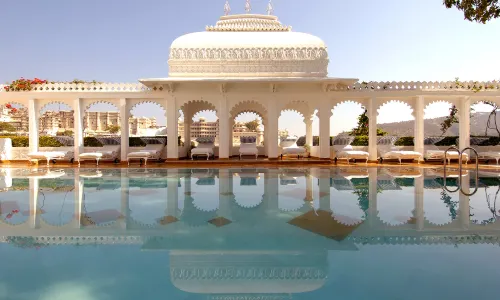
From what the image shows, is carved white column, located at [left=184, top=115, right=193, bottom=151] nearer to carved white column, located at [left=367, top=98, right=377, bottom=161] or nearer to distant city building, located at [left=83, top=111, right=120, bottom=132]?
carved white column, located at [left=367, top=98, right=377, bottom=161]

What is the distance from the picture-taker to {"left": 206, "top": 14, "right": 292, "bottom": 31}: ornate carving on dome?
1537cm

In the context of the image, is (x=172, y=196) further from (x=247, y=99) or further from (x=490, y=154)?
(x=490, y=154)

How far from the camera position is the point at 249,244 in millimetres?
3771

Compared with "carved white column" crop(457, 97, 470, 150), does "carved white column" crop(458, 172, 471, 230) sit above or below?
below

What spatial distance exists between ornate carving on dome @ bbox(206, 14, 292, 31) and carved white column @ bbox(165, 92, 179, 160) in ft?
14.4

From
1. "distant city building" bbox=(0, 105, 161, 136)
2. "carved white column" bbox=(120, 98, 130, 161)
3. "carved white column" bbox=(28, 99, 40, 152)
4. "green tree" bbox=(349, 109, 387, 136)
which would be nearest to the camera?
"carved white column" bbox=(120, 98, 130, 161)

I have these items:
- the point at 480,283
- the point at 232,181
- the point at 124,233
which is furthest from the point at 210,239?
the point at 232,181

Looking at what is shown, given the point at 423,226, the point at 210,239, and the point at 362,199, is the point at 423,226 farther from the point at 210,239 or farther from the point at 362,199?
the point at 210,239

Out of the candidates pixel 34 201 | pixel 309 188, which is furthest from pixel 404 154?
pixel 34 201

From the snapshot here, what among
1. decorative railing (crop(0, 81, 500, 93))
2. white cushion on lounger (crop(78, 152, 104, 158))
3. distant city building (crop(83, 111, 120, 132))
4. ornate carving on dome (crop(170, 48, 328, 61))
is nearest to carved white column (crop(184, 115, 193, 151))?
decorative railing (crop(0, 81, 500, 93))

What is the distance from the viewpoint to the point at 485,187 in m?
7.73

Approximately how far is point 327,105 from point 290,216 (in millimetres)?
10024

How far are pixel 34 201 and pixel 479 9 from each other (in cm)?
1391

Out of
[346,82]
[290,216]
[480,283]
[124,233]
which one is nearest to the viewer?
[480,283]
